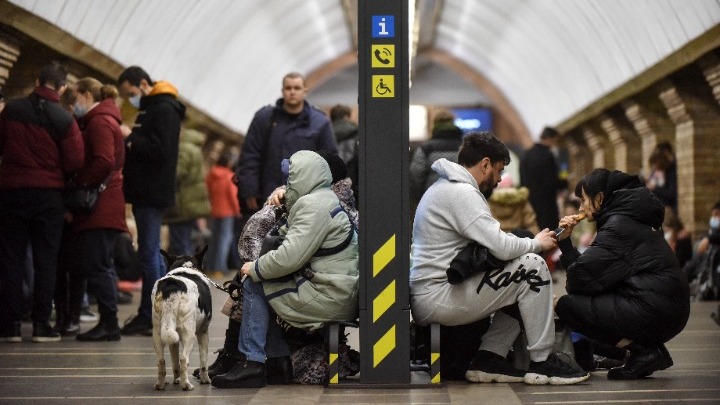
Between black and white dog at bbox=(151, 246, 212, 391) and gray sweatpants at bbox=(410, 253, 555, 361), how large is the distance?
4.34 feet

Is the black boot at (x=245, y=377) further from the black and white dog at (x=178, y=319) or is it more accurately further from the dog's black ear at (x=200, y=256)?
the dog's black ear at (x=200, y=256)

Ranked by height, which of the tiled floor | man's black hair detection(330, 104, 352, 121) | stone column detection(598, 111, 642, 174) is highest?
stone column detection(598, 111, 642, 174)

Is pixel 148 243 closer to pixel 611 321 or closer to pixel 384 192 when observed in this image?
pixel 384 192

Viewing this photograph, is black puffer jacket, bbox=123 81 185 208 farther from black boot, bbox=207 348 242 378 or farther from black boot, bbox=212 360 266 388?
black boot, bbox=212 360 266 388

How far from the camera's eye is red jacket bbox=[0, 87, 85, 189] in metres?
11.8

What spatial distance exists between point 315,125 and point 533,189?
350 inches

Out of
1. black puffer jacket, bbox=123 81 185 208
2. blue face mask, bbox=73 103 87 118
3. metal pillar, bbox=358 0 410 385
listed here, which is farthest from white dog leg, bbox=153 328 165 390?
blue face mask, bbox=73 103 87 118

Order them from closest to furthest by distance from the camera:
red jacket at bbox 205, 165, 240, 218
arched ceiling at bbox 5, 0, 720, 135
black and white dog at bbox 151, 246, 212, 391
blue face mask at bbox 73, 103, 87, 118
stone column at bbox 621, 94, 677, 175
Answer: black and white dog at bbox 151, 246, 212, 391, blue face mask at bbox 73, 103, 87, 118, arched ceiling at bbox 5, 0, 720, 135, red jacket at bbox 205, 165, 240, 218, stone column at bbox 621, 94, 677, 175

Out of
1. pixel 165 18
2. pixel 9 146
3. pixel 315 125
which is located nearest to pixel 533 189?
pixel 165 18

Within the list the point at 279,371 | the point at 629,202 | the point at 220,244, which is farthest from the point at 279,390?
the point at 220,244

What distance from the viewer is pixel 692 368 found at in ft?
33.5

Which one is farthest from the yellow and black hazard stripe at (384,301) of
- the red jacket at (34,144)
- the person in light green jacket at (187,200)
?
the person in light green jacket at (187,200)

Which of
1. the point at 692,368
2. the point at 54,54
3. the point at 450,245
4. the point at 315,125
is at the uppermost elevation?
the point at 54,54

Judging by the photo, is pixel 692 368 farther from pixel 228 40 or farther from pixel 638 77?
pixel 228 40
